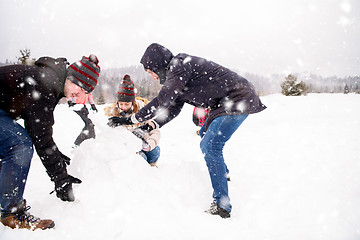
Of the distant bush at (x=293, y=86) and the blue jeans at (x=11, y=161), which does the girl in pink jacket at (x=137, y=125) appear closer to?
the blue jeans at (x=11, y=161)

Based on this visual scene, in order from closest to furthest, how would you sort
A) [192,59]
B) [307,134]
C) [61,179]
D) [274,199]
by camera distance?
[61,179]
[192,59]
[274,199]
[307,134]

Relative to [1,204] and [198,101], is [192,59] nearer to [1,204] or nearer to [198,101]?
[198,101]

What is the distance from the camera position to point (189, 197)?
253cm

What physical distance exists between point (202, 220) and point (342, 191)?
1707mm

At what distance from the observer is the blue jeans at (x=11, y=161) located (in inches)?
69.3

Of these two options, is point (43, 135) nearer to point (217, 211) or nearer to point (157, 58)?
point (157, 58)

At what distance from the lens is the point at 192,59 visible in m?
2.35

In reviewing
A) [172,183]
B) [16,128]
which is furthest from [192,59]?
[16,128]

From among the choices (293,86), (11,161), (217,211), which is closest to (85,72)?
(11,161)

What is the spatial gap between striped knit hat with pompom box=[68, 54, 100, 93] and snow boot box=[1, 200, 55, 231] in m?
1.15

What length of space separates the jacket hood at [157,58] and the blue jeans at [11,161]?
1.36 metres

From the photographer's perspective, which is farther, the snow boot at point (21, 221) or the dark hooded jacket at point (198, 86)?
the dark hooded jacket at point (198, 86)

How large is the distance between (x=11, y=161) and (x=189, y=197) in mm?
1729

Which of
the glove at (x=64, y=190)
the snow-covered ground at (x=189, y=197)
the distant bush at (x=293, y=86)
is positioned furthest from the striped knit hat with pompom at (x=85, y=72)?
the distant bush at (x=293, y=86)
